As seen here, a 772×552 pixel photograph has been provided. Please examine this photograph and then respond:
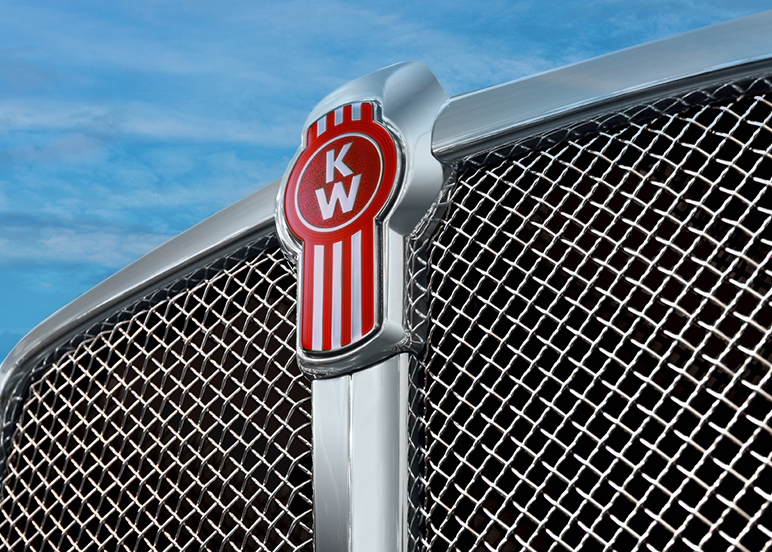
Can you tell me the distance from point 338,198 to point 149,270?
0.54 metres

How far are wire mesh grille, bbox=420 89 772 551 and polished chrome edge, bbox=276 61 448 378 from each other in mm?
61

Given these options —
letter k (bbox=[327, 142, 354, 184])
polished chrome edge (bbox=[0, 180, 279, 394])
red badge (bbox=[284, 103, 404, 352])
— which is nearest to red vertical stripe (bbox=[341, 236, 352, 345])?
red badge (bbox=[284, 103, 404, 352])

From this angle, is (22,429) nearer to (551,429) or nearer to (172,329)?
(172,329)

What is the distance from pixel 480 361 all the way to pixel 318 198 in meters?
0.38

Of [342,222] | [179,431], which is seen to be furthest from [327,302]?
[179,431]

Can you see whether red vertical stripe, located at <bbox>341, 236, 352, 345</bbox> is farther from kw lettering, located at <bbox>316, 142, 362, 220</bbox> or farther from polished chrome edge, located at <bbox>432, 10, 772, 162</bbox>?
polished chrome edge, located at <bbox>432, 10, 772, 162</bbox>

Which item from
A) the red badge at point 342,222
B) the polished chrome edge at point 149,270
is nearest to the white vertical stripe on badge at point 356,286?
the red badge at point 342,222

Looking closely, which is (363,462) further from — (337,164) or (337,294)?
(337,164)

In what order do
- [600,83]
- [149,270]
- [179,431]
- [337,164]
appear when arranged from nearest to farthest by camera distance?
[600,83], [337,164], [179,431], [149,270]

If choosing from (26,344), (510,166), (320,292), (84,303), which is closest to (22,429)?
(26,344)

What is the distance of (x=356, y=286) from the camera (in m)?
1.11

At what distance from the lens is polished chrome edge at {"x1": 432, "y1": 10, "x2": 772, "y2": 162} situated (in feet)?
3.25

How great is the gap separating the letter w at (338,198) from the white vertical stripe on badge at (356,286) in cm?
6

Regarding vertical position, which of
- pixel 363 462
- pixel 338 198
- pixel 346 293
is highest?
pixel 338 198
